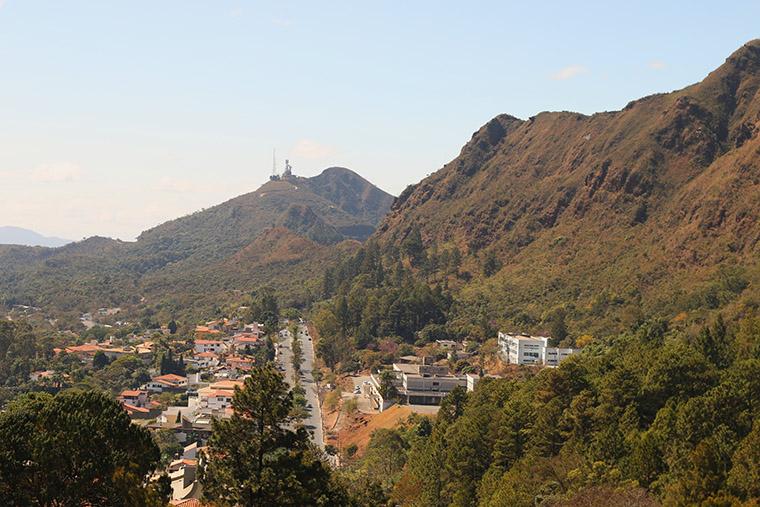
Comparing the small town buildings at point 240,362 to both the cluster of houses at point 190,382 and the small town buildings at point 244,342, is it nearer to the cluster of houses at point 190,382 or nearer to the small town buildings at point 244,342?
the cluster of houses at point 190,382

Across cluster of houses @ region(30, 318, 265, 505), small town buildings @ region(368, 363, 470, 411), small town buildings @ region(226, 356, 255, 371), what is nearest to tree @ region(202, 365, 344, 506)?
cluster of houses @ region(30, 318, 265, 505)

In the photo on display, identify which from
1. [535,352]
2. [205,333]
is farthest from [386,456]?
[205,333]

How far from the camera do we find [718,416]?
29594 mm

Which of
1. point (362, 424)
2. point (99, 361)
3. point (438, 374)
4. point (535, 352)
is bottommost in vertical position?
point (362, 424)

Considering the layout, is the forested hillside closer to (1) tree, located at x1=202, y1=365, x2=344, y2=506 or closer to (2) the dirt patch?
(2) the dirt patch

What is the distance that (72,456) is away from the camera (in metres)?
19.0

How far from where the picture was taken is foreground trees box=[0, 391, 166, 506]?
18.2m

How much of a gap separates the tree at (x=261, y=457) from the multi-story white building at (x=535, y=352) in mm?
50158

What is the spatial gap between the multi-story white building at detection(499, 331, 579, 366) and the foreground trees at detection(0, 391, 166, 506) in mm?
52794

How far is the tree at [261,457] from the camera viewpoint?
20.5m

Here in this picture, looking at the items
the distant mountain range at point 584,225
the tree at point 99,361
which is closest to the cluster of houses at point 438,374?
the distant mountain range at point 584,225

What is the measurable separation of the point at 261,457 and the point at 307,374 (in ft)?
206

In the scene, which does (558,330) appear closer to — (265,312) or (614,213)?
(614,213)

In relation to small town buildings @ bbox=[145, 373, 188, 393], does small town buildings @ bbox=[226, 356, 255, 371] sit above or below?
above
